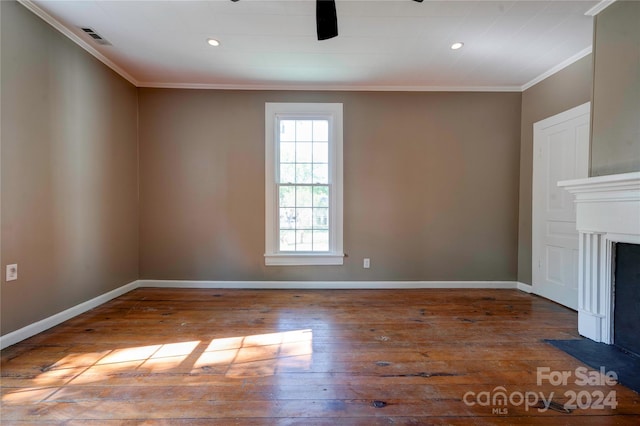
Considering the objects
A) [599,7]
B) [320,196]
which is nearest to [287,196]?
[320,196]

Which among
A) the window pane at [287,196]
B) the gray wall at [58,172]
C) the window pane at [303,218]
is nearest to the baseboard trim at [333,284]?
the gray wall at [58,172]

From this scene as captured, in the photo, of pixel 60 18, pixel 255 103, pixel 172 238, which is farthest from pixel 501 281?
pixel 60 18

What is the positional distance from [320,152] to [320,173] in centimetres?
28

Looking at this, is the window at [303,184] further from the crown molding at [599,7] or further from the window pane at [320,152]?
the crown molding at [599,7]

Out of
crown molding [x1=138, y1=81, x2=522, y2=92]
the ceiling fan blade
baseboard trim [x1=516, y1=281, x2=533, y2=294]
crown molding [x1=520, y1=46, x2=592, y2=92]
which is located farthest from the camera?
crown molding [x1=138, y1=81, x2=522, y2=92]

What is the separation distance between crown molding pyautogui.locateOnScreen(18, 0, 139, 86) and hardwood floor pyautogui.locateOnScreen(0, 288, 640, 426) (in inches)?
104

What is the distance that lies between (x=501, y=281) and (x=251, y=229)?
11.2 ft

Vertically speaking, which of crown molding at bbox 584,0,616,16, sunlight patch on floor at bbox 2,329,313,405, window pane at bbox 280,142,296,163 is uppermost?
crown molding at bbox 584,0,616,16

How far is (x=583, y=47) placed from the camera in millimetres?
2812

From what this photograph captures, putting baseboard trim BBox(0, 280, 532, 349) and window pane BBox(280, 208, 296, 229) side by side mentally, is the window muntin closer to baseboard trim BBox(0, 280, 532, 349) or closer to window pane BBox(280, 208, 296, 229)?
window pane BBox(280, 208, 296, 229)

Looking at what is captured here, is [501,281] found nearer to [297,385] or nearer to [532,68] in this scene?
[532,68]

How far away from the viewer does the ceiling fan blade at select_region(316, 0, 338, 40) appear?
1.91m

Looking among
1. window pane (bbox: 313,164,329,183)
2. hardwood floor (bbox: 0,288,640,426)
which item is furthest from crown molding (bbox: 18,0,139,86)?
hardwood floor (bbox: 0,288,640,426)

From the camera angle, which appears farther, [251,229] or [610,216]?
[251,229]
